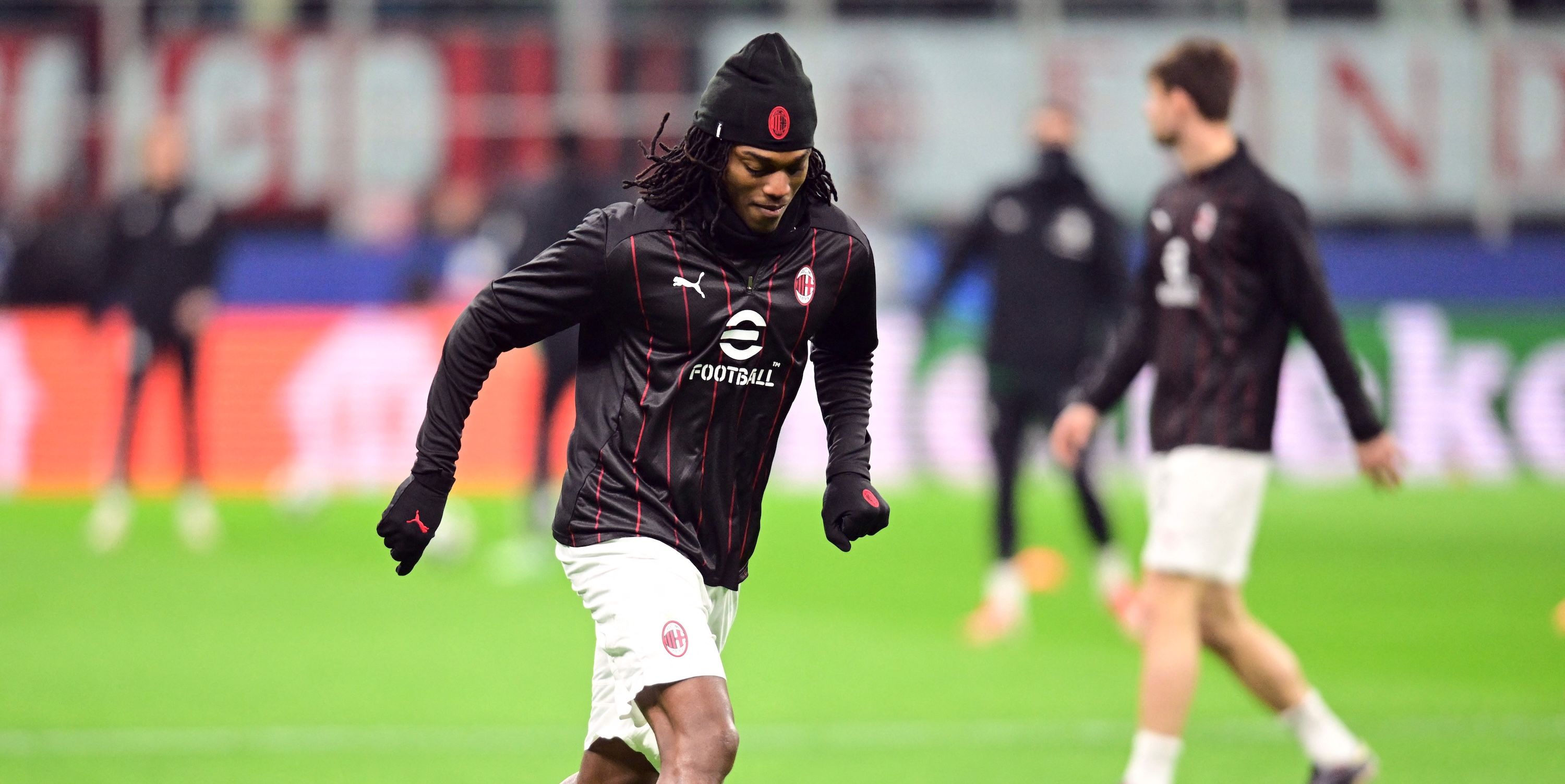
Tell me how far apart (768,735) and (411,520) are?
3.62m

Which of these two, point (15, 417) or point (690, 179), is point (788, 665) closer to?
point (690, 179)

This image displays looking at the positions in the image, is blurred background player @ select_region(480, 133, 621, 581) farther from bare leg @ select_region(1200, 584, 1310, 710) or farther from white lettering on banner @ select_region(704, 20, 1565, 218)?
white lettering on banner @ select_region(704, 20, 1565, 218)

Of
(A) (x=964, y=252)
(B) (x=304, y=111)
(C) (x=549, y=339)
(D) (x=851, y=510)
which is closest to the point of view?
(D) (x=851, y=510)

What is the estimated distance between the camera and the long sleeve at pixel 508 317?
14.9ft

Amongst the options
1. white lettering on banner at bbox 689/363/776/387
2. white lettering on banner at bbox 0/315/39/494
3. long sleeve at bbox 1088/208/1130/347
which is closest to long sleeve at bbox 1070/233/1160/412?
white lettering on banner at bbox 689/363/776/387

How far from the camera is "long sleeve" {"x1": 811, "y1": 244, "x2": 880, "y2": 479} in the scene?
4.79 metres

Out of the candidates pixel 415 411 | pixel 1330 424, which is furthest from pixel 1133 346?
pixel 1330 424

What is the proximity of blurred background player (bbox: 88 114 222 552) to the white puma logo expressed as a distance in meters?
10.4

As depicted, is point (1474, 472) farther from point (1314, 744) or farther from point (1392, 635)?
point (1314, 744)

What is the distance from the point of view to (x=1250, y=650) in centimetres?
613

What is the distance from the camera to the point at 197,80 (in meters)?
23.2

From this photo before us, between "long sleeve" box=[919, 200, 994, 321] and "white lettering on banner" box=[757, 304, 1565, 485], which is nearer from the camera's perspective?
"long sleeve" box=[919, 200, 994, 321]

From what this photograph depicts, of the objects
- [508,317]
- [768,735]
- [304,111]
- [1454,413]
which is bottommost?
[1454,413]

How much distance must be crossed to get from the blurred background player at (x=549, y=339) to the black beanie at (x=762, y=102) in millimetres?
7327
